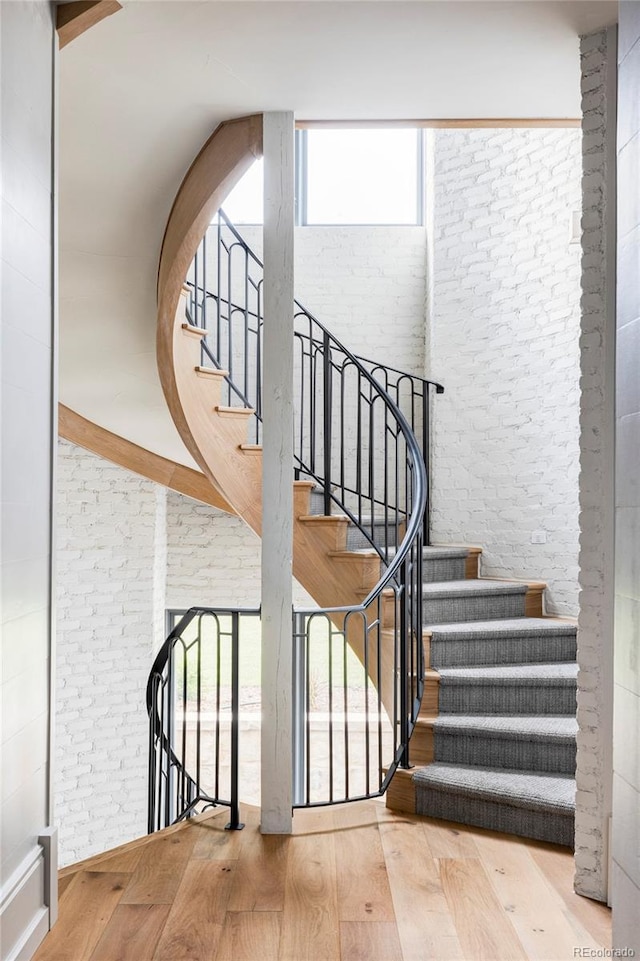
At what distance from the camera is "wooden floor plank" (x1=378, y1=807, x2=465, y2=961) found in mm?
2146

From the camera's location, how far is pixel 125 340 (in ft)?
14.8

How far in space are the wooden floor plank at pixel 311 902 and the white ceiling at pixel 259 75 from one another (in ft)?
8.94

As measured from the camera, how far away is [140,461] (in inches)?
236

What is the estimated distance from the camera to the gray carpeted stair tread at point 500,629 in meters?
3.83

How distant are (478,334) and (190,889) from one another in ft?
13.3

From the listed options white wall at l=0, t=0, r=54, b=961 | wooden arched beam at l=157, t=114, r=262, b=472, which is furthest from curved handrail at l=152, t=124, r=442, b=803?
white wall at l=0, t=0, r=54, b=961

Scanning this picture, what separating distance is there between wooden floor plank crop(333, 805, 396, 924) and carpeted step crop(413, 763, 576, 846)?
27cm

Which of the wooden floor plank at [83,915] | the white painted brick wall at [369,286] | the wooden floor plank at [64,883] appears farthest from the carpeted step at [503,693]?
the white painted brick wall at [369,286]

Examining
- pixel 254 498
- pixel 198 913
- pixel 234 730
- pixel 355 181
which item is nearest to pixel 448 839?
pixel 234 730

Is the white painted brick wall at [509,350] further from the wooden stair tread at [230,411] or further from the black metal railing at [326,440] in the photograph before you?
the wooden stair tread at [230,411]

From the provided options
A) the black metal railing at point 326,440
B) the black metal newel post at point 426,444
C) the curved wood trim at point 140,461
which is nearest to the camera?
the black metal railing at point 326,440

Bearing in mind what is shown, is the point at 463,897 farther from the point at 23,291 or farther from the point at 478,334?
the point at 478,334

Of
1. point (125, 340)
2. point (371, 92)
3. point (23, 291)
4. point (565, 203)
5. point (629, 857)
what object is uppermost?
point (565, 203)

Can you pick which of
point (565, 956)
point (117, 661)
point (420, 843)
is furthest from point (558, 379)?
point (117, 661)
